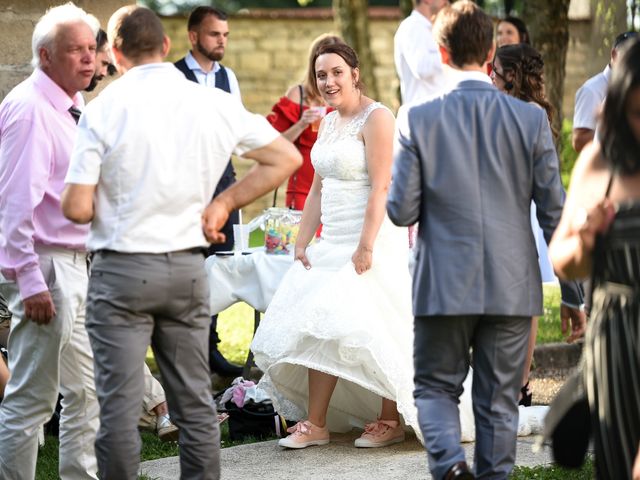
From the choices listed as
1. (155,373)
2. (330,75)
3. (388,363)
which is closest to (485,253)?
(388,363)

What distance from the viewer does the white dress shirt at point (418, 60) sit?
9.62m

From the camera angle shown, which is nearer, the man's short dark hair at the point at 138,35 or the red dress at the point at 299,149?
the man's short dark hair at the point at 138,35

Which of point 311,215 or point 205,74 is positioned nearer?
point 311,215

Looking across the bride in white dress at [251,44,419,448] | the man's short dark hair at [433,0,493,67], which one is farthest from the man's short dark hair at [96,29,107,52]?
the man's short dark hair at [433,0,493,67]

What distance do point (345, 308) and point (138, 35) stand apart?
7.41 feet

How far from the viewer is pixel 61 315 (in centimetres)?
545

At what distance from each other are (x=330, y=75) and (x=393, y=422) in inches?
73.1

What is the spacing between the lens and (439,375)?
16.7 feet

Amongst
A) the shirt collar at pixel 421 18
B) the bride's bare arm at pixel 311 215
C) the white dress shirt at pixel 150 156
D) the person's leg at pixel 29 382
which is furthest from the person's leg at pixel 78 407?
the shirt collar at pixel 421 18

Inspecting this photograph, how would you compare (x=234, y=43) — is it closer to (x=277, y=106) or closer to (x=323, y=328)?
(x=277, y=106)

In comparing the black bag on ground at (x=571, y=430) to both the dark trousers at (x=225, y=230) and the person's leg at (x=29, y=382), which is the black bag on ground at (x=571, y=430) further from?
the dark trousers at (x=225, y=230)

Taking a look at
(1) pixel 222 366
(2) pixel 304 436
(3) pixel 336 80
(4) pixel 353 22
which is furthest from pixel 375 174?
(4) pixel 353 22

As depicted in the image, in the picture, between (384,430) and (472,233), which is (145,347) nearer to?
(472,233)

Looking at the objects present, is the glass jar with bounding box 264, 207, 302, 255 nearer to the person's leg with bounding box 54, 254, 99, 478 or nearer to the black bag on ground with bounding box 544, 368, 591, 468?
the person's leg with bounding box 54, 254, 99, 478
